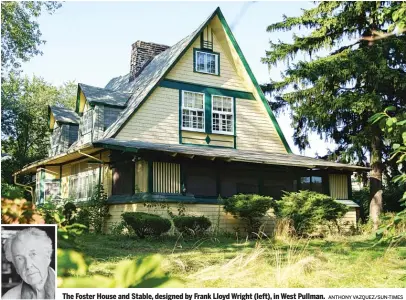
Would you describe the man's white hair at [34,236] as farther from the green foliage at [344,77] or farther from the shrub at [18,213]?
the green foliage at [344,77]

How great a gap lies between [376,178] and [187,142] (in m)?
7.56

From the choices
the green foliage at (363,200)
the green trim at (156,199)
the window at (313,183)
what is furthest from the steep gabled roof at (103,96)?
the green foliage at (363,200)

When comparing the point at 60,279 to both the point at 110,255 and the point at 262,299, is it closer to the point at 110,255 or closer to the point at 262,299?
the point at 262,299

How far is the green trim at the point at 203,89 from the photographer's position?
55.6 ft

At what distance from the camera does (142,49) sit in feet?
69.3

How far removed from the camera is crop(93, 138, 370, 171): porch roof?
13.7m

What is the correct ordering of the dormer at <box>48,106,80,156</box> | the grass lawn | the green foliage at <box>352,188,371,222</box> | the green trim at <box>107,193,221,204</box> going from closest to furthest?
1. the grass lawn
2. the green trim at <box>107,193,221,204</box>
3. the dormer at <box>48,106,80,156</box>
4. the green foliage at <box>352,188,371,222</box>

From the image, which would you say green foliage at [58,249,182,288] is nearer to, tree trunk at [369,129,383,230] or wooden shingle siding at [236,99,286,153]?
wooden shingle siding at [236,99,286,153]

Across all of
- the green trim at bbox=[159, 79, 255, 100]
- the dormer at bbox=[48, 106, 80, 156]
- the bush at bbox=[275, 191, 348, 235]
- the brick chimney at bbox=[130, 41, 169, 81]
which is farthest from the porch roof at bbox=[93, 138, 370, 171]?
the brick chimney at bbox=[130, 41, 169, 81]

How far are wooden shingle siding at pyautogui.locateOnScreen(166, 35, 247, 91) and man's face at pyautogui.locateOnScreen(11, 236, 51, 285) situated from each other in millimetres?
14853

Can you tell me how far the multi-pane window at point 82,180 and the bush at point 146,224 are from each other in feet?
14.6

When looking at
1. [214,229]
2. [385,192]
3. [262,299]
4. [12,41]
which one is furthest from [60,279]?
[385,192]

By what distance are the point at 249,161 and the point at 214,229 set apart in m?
2.38

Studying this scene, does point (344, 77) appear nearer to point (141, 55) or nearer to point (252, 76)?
point (252, 76)
